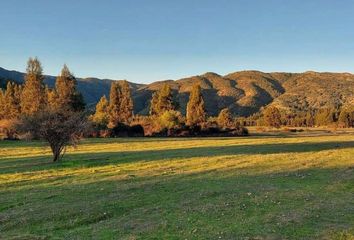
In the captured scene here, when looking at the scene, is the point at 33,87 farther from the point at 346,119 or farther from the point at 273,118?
the point at 346,119

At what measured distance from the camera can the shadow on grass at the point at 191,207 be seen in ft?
42.7

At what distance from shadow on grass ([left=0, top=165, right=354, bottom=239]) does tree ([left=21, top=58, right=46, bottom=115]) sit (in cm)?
8279

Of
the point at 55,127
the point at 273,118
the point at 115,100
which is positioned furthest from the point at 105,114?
the point at 55,127

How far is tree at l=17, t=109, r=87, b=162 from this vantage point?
39.0 m

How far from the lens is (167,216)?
15.1 metres

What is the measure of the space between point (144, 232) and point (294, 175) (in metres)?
15.3

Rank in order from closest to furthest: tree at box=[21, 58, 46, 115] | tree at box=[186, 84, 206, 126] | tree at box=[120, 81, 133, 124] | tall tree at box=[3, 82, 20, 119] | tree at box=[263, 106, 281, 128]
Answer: tree at box=[21, 58, 46, 115], tall tree at box=[3, 82, 20, 119], tree at box=[186, 84, 206, 126], tree at box=[120, 81, 133, 124], tree at box=[263, 106, 281, 128]

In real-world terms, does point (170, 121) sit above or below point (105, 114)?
below

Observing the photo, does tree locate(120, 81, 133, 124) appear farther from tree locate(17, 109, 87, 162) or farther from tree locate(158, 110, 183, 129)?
tree locate(17, 109, 87, 162)

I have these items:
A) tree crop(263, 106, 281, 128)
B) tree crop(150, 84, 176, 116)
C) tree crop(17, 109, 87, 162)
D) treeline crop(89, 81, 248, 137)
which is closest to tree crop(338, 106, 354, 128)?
tree crop(263, 106, 281, 128)

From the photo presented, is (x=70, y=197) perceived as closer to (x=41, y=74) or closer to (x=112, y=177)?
(x=112, y=177)

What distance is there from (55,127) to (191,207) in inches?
991

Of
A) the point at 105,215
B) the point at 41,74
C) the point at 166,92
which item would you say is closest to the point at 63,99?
the point at 41,74

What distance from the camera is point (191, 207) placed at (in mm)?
16641
